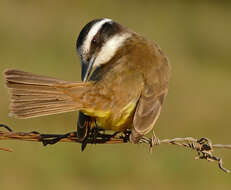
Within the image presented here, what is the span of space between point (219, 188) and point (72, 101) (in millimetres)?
3408

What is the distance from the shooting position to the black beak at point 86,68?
6.42 meters

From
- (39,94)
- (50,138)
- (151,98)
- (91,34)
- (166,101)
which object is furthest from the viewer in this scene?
(166,101)

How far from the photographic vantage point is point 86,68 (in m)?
6.53

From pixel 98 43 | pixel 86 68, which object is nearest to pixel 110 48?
pixel 98 43

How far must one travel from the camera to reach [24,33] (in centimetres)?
1432

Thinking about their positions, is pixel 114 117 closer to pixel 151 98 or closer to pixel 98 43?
pixel 151 98

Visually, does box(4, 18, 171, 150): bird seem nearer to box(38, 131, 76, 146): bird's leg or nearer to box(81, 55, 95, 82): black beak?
box(81, 55, 95, 82): black beak

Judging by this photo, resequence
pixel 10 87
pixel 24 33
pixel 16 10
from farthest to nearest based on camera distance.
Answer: pixel 16 10
pixel 24 33
pixel 10 87

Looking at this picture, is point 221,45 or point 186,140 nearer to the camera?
point 186,140

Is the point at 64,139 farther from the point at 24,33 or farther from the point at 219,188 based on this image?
the point at 24,33

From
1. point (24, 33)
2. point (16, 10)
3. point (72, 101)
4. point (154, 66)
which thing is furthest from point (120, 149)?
point (16, 10)

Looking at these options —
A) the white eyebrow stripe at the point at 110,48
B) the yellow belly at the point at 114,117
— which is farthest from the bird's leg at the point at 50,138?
the white eyebrow stripe at the point at 110,48

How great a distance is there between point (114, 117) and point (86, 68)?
33.0 inches

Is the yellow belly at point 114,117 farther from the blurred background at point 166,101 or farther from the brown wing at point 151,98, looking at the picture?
the blurred background at point 166,101
